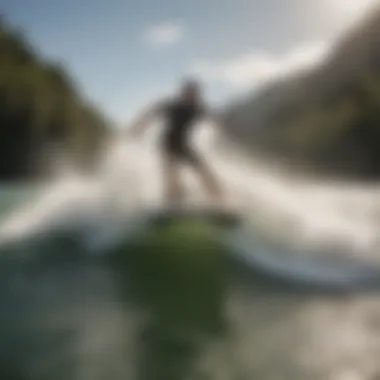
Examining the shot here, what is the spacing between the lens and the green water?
1.37 metres

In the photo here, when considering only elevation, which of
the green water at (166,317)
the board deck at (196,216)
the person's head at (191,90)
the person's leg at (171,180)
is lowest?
the green water at (166,317)

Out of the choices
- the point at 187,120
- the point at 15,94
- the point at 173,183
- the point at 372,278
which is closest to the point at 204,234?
the point at 173,183

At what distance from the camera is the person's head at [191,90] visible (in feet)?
4.74

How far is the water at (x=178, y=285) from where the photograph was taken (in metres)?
1.38

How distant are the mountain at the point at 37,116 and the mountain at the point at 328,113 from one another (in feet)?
0.98

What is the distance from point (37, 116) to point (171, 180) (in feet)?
0.98

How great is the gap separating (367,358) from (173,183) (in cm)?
51

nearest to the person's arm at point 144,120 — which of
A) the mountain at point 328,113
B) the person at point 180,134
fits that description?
the person at point 180,134

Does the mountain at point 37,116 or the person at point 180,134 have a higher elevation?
the mountain at point 37,116

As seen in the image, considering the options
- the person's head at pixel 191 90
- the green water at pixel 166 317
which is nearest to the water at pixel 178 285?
the green water at pixel 166 317

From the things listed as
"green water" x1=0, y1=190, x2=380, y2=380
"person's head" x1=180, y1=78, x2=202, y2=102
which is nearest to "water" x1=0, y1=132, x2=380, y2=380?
"green water" x1=0, y1=190, x2=380, y2=380

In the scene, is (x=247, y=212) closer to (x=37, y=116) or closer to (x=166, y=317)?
(x=166, y=317)

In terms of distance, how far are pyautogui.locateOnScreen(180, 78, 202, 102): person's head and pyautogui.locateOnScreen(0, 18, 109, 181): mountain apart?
0.57 feet

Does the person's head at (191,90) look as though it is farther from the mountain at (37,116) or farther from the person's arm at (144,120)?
the mountain at (37,116)
